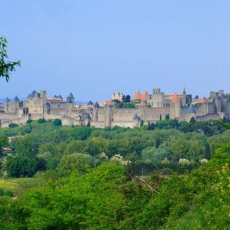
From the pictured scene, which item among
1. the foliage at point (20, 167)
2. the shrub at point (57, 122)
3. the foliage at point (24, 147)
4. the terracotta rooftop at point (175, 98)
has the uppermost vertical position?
the terracotta rooftop at point (175, 98)

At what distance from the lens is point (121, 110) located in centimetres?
10656

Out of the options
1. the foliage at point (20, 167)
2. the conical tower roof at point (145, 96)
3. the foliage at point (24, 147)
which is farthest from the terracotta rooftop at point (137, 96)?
the foliage at point (20, 167)

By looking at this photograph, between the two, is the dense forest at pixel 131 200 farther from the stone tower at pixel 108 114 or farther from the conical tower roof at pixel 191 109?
the stone tower at pixel 108 114

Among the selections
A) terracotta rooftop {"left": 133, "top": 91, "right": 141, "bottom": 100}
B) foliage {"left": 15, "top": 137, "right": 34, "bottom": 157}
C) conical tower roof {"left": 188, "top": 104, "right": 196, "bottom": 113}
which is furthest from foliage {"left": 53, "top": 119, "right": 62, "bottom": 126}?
foliage {"left": 15, "top": 137, "right": 34, "bottom": 157}

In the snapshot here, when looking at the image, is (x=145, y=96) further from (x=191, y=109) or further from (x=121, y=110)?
(x=191, y=109)

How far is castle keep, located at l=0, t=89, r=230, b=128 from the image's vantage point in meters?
105

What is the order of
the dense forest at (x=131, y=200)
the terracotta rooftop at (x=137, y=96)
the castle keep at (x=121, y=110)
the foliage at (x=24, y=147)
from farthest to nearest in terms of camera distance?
the terracotta rooftop at (x=137, y=96), the castle keep at (x=121, y=110), the foliage at (x=24, y=147), the dense forest at (x=131, y=200)

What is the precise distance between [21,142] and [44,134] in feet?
64.2

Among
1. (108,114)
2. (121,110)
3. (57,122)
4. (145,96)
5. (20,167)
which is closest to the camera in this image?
(20,167)

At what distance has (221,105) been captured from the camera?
11056cm

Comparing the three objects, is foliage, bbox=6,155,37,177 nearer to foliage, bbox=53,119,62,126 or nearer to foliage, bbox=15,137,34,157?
foliage, bbox=15,137,34,157

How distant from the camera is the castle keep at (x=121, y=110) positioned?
344 feet

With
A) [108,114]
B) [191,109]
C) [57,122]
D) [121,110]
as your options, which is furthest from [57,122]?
[191,109]

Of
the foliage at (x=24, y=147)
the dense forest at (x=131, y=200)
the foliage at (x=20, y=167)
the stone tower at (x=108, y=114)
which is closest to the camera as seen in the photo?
the dense forest at (x=131, y=200)
